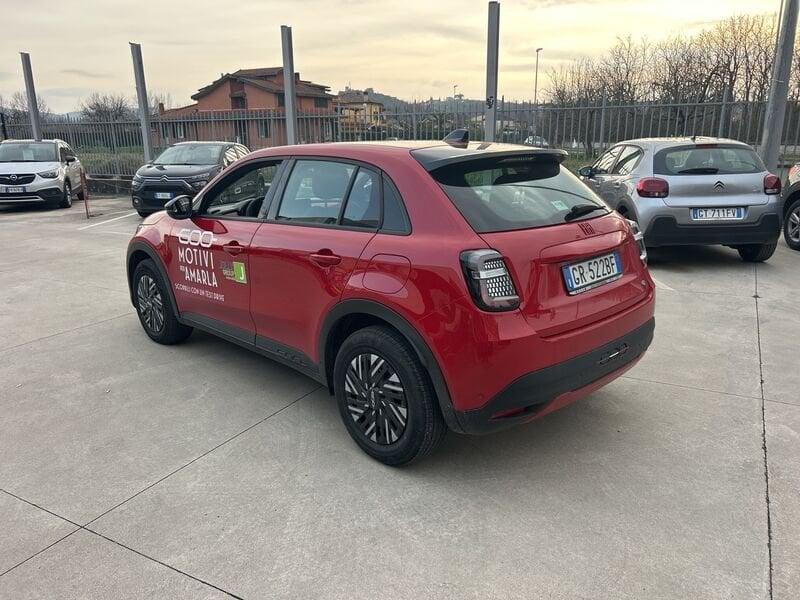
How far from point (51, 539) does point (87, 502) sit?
0.88ft

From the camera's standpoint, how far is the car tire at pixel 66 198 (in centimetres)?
1445

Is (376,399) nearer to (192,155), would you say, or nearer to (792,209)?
(792,209)

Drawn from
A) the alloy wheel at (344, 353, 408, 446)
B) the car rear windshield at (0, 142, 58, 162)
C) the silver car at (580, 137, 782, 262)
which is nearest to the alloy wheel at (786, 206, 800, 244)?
the silver car at (580, 137, 782, 262)

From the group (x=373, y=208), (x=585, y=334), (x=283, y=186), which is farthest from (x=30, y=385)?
(x=585, y=334)

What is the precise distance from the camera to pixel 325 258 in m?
3.14

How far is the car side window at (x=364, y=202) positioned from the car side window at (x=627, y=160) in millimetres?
5201

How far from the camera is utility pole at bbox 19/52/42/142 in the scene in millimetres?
18161

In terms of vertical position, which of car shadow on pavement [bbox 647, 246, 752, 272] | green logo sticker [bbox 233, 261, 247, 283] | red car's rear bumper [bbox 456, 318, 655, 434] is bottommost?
car shadow on pavement [bbox 647, 246, 752, 272]

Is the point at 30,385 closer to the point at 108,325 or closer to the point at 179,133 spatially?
the point at 108,325

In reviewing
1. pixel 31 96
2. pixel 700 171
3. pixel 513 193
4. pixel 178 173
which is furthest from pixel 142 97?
pixel 513 193

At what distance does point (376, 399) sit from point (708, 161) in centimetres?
572

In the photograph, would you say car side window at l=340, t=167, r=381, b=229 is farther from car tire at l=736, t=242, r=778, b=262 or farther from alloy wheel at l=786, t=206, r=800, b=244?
alloy wheel at l=786, t=206, r=800, b=244

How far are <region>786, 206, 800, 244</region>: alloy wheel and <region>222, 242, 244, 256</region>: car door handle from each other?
300 inches

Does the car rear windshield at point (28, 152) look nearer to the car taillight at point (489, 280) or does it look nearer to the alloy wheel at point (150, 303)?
the alloy wheel at point (150, 303)
